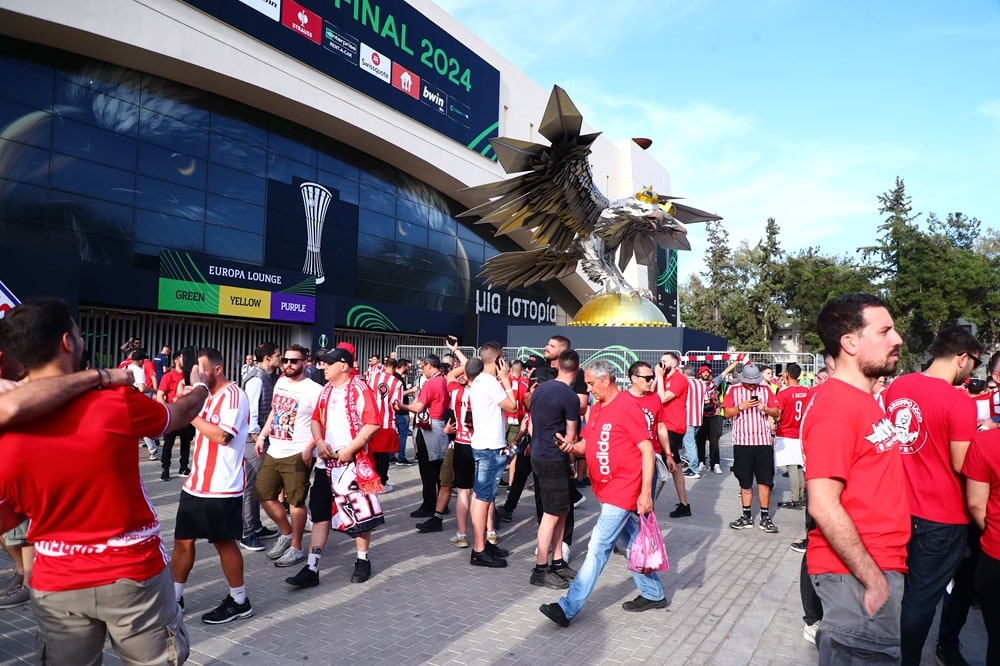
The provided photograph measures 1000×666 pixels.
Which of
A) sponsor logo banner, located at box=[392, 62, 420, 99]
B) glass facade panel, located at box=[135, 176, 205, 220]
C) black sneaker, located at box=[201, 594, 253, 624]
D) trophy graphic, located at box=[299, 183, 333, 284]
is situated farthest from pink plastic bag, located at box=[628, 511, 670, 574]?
sponsor logo banner, located at box=[392, 62, 420, 99]

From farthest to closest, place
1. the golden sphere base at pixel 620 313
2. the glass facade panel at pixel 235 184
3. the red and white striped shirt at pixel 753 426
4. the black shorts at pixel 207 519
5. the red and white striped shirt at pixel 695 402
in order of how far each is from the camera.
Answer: the glass facade panel at pixel 235 184 → the golden sphere base at pixel 620 313 → the red and white striped shirt at pixel 695 402 → the red and white striped shirt at pixel 753 426 → the black shorts at pixel 207 519

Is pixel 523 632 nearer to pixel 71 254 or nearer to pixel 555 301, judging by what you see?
pixel 71 254

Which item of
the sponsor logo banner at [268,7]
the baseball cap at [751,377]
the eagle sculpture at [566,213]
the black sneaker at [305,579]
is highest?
the sponsor logo banner at [268,7]

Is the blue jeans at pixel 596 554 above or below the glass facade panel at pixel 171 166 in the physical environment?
below

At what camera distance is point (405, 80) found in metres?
24.5

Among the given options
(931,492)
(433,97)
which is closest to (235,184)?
(433,97)

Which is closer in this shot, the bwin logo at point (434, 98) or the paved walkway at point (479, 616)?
the paved walkway at point (479, 616)

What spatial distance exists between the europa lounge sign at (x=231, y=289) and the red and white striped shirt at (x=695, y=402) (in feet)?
44.1

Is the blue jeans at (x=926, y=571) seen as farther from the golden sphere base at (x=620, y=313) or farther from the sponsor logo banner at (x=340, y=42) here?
the sponsor logo banner at (x=340, y=42)

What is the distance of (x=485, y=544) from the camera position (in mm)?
6141

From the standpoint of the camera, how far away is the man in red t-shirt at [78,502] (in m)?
2.14

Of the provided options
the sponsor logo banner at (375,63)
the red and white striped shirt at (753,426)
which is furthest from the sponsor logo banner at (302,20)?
the red and white striped shirt at (753,426)

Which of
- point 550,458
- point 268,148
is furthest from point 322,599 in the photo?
point 268,148

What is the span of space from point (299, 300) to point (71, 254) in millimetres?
6718
